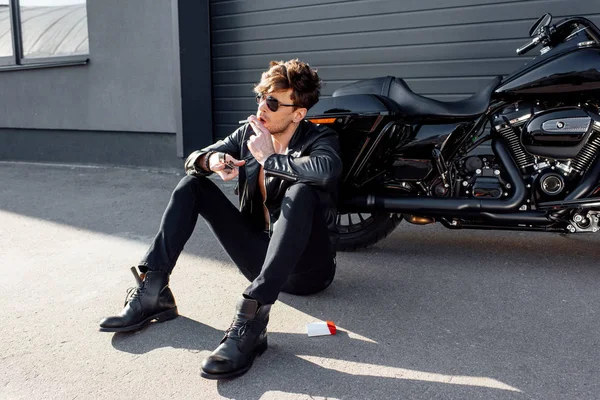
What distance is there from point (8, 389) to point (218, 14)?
5599mm

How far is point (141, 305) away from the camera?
2564 millimetres

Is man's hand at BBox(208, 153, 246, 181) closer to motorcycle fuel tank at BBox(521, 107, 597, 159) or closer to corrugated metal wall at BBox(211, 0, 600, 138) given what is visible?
motorcycle fuel tank at BBox(521, 107, 597, 159)

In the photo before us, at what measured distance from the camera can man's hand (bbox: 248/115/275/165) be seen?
262 cm

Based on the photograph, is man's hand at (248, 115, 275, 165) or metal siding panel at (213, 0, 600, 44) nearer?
man's hand at (248, 115, 275, 165)

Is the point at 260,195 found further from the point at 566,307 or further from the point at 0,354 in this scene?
the point at 566,307

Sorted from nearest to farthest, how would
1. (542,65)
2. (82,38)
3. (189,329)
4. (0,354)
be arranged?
(0,354)
(189,329)
(542,65)
(82,38)

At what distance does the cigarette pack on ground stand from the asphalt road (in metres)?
0.03

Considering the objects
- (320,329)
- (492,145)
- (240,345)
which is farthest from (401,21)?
(240,345)

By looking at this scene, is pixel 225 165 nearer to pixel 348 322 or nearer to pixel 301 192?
pixel 301 192

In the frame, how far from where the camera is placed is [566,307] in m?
2.91

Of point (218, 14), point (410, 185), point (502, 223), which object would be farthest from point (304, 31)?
point (502, 223)

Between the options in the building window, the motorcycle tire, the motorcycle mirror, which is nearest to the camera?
the motorcycle mirror

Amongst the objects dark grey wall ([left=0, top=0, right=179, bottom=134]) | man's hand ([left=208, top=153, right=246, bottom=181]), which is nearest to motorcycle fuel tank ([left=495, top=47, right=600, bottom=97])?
man's hand ([left=208, top=153, right=246, bottom=181])

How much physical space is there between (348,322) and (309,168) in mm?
773
